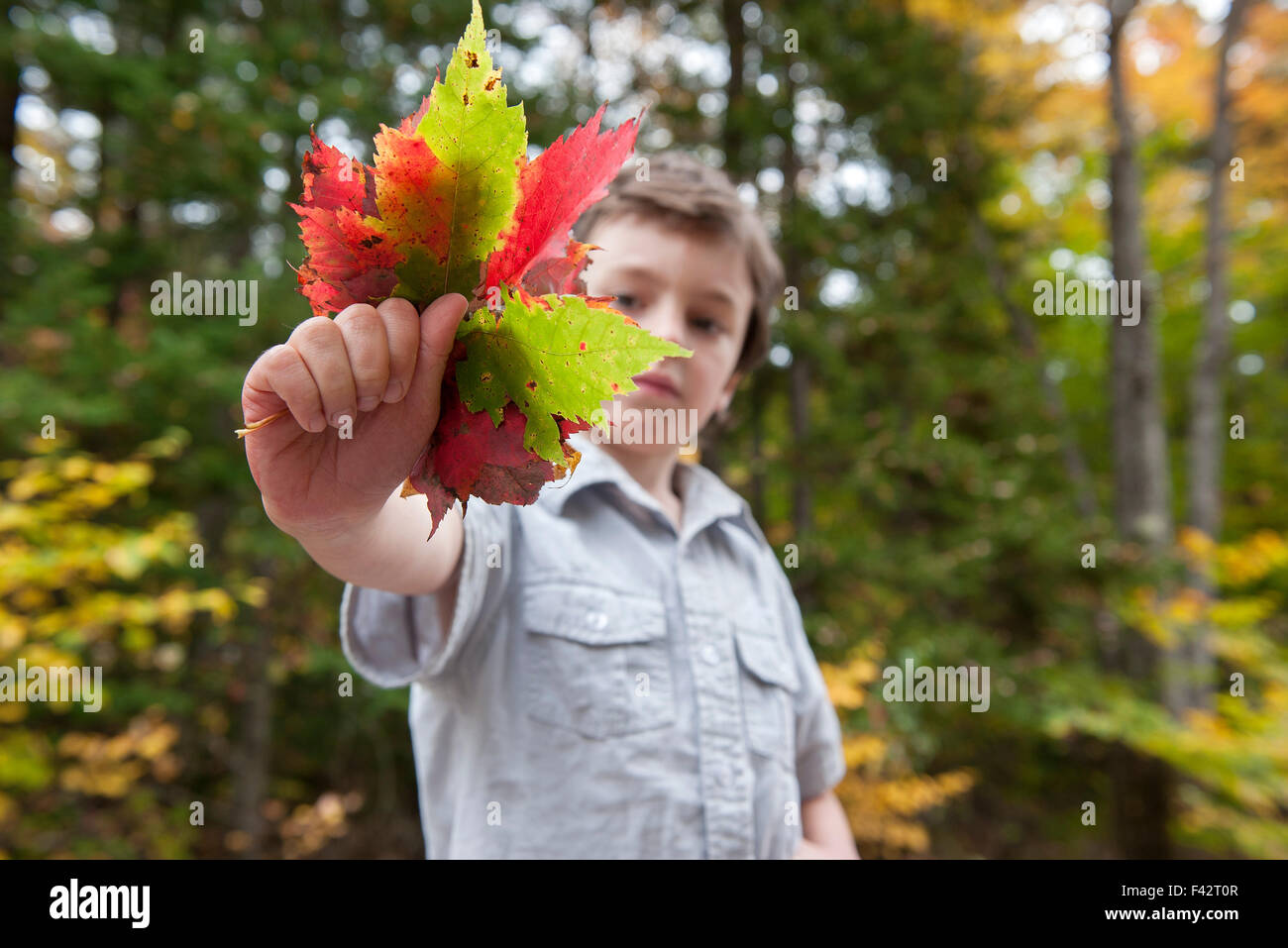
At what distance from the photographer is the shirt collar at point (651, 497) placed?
4.60 ft

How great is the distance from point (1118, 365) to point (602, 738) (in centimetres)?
588

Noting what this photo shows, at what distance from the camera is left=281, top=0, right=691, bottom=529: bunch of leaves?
1.84 ft

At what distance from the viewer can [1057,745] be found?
6.33 meters

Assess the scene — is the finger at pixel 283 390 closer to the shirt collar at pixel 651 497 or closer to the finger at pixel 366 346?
the finger at pixel 366 346

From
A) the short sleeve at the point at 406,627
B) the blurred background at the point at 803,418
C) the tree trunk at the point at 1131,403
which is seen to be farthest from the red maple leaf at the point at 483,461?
the tree trunk at the point at 1131,403

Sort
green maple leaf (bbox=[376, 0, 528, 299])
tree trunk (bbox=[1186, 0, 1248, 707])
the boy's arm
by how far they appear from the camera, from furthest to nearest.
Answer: tree trunk (bbox=[1186, 0, 1248, 707]) < the boy's arm < green maple leaf (bbox=[376, 0, 528, 299])

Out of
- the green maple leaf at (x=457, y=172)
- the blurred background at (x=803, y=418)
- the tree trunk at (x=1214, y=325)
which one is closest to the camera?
the green maple leaf at (x=457, y=172)

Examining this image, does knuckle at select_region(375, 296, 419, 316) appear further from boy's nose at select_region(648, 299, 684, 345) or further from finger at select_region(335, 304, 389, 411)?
boy's nose at select_region(648, 299, 684, 345)

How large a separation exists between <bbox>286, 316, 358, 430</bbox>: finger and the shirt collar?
618 mm

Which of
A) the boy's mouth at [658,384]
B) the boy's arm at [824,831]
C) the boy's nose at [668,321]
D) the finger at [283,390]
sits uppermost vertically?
the boy's nose at [668,321]

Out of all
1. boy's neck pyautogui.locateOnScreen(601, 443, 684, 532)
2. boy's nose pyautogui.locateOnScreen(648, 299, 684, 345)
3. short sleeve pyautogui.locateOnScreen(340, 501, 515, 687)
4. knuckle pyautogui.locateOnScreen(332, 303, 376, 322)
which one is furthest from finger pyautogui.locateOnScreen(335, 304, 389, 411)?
boy's neck pyautogui.locateOnScreen(601, 443, 684, 532)

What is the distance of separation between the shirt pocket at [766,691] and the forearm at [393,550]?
0.65 m

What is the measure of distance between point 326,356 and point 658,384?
0.78 meters

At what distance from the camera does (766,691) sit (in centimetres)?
146
